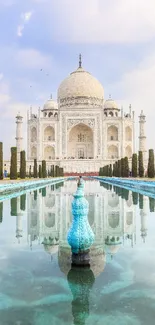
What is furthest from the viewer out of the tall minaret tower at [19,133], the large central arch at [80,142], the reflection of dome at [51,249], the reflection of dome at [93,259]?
the large central arch at [80,142]

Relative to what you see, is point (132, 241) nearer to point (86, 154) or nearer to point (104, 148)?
point (104, 148)

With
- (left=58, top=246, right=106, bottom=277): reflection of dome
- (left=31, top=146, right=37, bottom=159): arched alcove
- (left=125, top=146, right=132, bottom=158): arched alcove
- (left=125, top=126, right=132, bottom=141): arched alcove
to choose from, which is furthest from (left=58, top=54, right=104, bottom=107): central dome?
(left=58, top=246, right=106, bottom=277): reflection of dome

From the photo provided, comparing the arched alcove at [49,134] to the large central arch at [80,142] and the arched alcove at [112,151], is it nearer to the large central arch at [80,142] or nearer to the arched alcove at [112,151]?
the large central arch at [80,142]

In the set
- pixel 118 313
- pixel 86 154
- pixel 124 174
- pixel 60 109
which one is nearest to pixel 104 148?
pixel 86 154

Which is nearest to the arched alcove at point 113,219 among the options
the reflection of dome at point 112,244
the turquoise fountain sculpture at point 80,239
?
the reflection of dome at point 112,244

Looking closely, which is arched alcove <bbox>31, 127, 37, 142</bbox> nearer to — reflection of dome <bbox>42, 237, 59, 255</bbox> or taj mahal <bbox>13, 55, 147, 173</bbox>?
taj mahal <bbox>13, 55, 147, 173</bbox>

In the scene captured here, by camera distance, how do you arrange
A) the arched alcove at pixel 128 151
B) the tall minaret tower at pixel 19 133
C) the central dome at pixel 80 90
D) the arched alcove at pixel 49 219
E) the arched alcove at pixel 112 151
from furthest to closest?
the central dome at pixel 80 90 → the arched alcove at pixel 128 151 → the arched alcove at pixel 112 151 → the tall minaret tower at pixel 19 133 → the arched alcove at pixel 49 219
